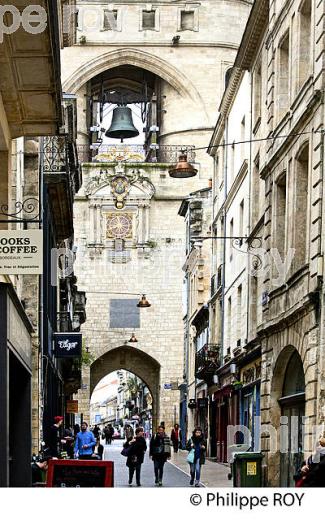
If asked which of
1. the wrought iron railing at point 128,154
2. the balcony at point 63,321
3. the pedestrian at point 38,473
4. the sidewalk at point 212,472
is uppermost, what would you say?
the wrought iron railing at point 128,154

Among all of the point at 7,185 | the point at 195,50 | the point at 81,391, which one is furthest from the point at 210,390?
the point at 7,185

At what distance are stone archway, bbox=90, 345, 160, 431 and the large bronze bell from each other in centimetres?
2189

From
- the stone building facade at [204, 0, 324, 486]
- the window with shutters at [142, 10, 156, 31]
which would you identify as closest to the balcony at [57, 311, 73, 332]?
the stone building facade at [204, 0, 324, 486]

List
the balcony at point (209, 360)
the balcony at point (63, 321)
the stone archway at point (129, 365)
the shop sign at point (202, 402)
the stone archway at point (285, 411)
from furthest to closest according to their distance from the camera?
the stone archway at point (129, 365) → the shop sign at point (202, 402) → the balcony at point (209, 360) → the balcony at point (63, 321) → the stone archway at point (285, 411)

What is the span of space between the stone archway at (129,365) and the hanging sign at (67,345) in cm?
3078

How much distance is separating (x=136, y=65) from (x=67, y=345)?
99.6 feet

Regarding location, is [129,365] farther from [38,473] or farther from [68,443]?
[38,473]

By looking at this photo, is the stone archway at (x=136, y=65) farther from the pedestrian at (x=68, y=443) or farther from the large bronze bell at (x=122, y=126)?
the pedestrian at (x=68, y=443)

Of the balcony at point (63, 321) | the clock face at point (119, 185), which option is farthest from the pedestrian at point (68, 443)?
the clock face at point (119, 185)

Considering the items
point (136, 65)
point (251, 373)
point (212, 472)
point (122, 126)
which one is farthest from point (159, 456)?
point (136, 65)

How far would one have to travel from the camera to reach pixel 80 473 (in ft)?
39.9

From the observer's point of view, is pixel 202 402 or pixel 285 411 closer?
pixel 285 411

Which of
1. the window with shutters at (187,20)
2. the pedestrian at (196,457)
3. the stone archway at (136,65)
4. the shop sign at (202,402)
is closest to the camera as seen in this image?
the pedestrian at (196,457)

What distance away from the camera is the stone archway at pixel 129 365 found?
58.7m
